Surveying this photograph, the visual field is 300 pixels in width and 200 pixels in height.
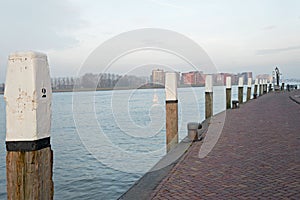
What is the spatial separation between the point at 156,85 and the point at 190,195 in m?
6.71

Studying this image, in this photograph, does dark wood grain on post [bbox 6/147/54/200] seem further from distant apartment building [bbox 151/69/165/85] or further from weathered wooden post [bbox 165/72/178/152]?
distant apartment building [bbox 151/69/165/85]

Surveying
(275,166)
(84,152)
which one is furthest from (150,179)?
(84,152)

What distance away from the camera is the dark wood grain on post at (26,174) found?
241cm

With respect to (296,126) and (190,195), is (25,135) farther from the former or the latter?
(296,126)

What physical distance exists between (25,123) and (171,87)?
6.07 meters

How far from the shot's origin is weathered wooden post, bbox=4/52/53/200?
2.37 m

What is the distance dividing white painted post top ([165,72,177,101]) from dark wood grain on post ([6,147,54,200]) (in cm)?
598

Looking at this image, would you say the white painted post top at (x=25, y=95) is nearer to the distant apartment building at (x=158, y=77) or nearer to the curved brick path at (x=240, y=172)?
the curved brick path at (x=240, y=172)

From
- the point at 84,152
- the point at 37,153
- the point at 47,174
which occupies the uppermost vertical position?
the point at 37,153

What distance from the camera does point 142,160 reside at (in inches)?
454

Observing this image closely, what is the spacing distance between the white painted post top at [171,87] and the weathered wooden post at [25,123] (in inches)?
234

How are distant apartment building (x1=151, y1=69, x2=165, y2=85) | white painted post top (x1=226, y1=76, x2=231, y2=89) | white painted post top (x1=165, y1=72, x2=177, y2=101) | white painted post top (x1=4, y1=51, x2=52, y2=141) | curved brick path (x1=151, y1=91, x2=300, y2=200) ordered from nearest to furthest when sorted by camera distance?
1. white painted post top (x1=4, y1=51, x2=52, y2=141)
2. curved brick path (x1=151, y1=91, x2=300, y2=200)
3. white painted post top (x1=165, y1=72, x2=177, y2=101)
4. distant apartment building (x1=151, y1=69, x2=165, y2=85)
5. white painted post top (x1=226, y1=76, x2=231, y2=89)

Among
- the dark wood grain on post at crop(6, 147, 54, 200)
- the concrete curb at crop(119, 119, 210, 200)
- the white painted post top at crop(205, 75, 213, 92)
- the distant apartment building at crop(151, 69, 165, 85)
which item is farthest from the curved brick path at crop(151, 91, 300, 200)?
the white painted post top at crop(205, 75, 213, 92)

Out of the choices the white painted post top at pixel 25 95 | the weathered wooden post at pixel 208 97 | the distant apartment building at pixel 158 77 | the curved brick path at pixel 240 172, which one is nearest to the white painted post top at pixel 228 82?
the weathered wooden post at pixel 208 97
